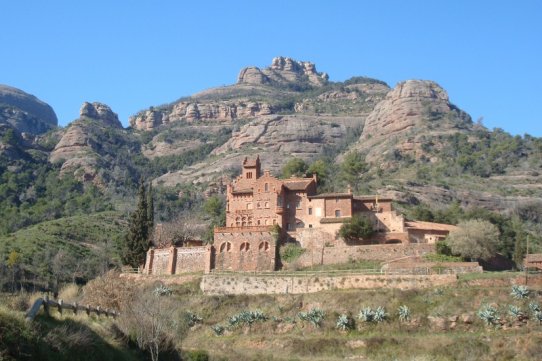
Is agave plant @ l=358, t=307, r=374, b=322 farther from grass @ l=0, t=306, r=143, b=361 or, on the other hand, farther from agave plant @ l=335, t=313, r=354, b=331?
grass @ l=0, t=306, r=143, b=361

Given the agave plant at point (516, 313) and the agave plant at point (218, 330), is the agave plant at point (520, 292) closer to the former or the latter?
the agave plant at point (516, 313)

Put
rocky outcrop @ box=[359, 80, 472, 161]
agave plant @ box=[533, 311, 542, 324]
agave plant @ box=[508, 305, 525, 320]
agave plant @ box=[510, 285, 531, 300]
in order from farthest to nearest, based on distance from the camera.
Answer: rocky outcrop @ box=[359, 80, 472, 161] → agave plant @ box=[510, 285, 531, 300] → agave plant @ box=[508, 305, 525, 320] → agave plant @ box=[533, 311, 542, 324]

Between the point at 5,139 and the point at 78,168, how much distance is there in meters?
19.2

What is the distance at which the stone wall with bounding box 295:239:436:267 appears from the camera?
184ft

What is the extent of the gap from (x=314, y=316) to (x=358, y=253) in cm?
1054

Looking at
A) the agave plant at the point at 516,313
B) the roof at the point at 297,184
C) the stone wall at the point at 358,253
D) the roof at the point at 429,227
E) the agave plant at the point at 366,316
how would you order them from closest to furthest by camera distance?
the agave plant at the point at 516,313 → the agave plant at the point at 366,316 → the stone wall at the point at 358,253 → the roof at the point at 429,227 → the roof at the point at 297,184

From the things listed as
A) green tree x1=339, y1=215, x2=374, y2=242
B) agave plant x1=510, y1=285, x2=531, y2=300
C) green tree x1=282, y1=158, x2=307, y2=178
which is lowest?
agave plant x1=510, y1=285, x2=531, y2=300

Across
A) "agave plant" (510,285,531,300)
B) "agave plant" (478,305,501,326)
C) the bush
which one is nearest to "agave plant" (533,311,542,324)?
"agave plant" (510,285,531,300)

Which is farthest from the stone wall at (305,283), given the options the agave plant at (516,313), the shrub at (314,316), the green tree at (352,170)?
the green tree at (352,170)

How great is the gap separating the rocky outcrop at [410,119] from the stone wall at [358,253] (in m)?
82.1

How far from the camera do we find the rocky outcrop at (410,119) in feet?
477

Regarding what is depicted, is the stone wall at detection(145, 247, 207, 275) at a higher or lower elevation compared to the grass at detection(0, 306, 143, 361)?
higher

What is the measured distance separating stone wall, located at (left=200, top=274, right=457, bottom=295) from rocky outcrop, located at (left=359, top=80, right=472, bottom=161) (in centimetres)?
8676

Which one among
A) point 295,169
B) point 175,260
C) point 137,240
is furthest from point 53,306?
point 295,169
